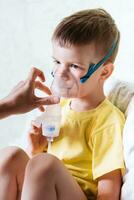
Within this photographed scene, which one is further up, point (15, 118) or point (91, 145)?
point (91, 145)

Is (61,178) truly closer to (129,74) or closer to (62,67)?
(62,67)

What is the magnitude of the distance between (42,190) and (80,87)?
0.31 m

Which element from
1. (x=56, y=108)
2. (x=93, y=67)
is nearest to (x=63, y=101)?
(x=56, y=108)

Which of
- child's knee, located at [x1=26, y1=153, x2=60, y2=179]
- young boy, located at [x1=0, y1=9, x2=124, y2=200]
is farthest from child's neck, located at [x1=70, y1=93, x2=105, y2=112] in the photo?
child's knee, located at [x1=26, y1=153, x2=60, y2=179]

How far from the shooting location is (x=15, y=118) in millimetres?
1891

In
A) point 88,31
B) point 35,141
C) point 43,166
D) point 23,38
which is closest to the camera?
point 43,166

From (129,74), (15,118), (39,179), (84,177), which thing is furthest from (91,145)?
(15,118)

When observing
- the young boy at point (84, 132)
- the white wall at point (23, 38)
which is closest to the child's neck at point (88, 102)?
the young boy at point (84, 132)

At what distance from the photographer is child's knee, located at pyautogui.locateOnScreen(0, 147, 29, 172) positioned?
A: 113 centimetres

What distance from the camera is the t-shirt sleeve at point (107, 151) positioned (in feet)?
3.59

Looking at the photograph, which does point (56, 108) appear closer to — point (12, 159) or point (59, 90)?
point (59, 90)

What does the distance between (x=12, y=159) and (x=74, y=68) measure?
0.29 m

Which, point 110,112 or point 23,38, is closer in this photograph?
point 110,112

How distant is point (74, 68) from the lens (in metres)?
1.16
